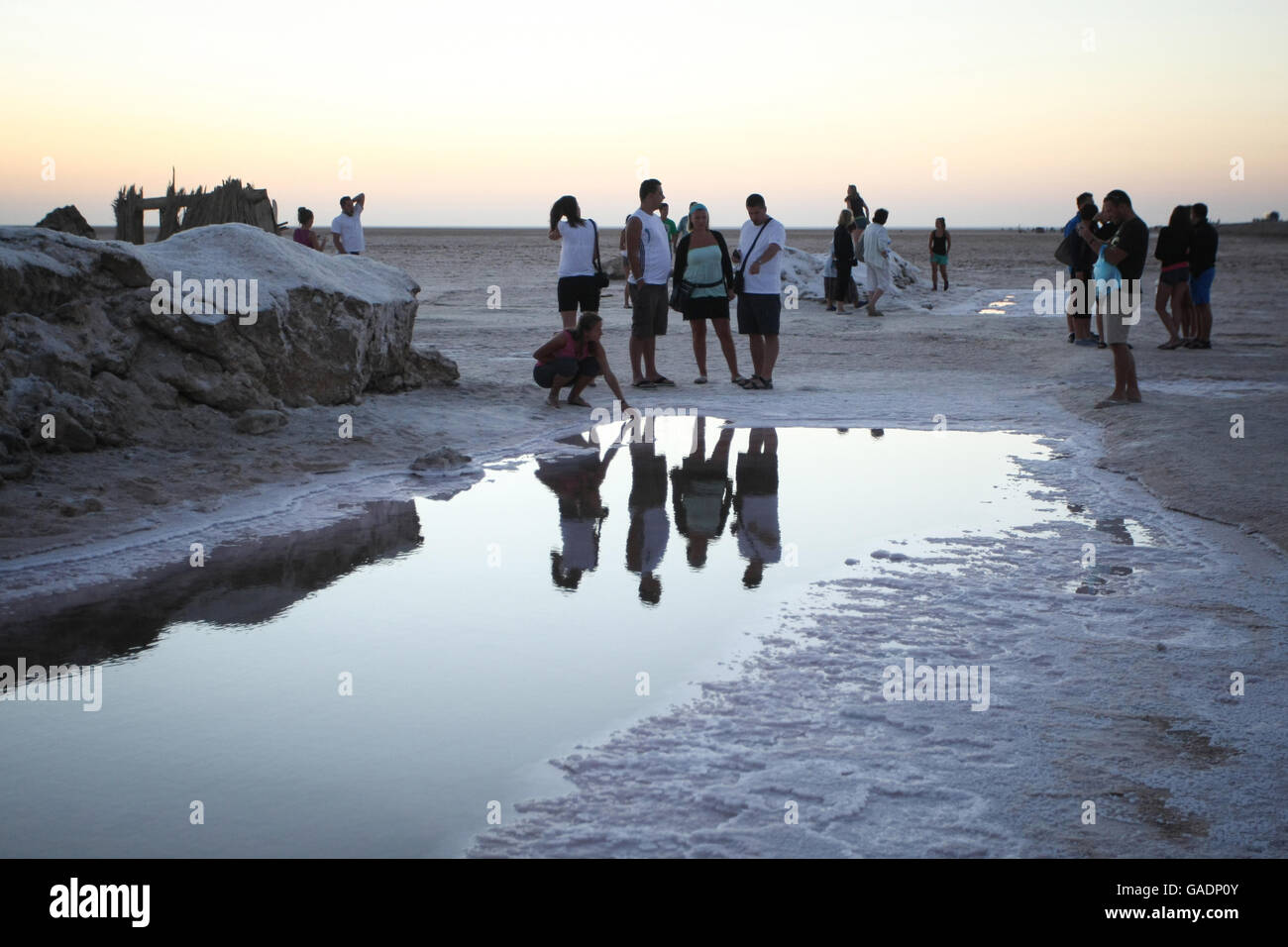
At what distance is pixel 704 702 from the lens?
12.6ft

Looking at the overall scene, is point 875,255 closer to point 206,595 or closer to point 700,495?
point 700,495

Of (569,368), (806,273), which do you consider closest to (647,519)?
(569,368)

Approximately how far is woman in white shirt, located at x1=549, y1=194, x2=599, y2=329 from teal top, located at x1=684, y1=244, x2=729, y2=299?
935 millimetres

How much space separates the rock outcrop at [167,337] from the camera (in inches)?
287

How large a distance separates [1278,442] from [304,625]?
6551 millimetres

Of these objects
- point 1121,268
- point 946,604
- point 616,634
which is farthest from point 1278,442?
point 616,634

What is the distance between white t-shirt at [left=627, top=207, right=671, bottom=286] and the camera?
1093 centimetres

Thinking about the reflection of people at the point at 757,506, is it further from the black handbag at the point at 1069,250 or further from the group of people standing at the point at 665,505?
the black handbag at the point at 1069,250

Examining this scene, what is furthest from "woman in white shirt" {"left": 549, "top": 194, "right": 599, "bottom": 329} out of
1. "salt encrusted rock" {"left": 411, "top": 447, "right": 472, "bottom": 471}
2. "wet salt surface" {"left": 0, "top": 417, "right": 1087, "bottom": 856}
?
"wet salt surface" {"left": 0, "top": 417, "right": 1087, "bottom": 856}

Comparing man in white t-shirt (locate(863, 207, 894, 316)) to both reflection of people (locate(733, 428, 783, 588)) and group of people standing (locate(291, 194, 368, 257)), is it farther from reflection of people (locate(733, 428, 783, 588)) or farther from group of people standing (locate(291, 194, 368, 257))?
reflection of people (locate(733, 428, 783, 588))

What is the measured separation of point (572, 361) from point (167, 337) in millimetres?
3395

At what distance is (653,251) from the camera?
36.1ft

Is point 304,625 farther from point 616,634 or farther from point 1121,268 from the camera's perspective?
point 1121,268
